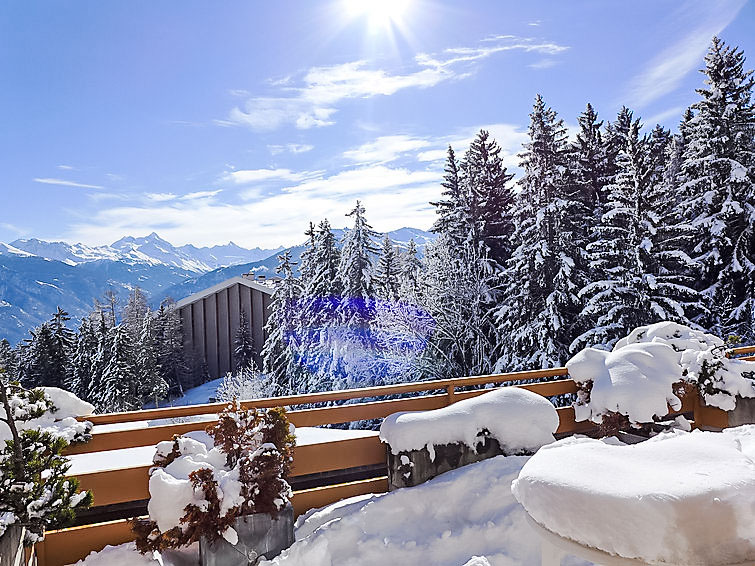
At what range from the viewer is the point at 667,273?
14023 millimetres

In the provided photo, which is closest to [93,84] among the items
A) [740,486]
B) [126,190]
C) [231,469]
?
[231,469]

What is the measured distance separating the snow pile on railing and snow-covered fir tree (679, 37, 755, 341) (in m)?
9.34

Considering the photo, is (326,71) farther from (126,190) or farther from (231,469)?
(126,190)

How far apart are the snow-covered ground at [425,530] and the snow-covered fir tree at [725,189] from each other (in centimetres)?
1282

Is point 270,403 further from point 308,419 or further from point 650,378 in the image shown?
point 650,378

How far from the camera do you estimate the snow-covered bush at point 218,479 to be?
288cm

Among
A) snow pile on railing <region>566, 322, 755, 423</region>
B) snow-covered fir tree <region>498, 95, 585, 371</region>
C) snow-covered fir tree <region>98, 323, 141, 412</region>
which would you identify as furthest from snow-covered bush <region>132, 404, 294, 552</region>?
snow-covered fir tree <region>98, 323, 141, 412</region>

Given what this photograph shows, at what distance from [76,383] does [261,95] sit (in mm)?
15342

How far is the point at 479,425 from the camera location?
379 centimetres

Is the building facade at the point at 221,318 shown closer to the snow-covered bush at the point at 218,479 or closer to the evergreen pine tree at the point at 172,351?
the evergreen pine tree at the point at 172,351

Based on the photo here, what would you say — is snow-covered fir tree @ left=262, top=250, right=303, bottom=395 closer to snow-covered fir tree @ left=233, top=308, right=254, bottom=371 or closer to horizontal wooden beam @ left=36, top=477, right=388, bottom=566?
snow-covered fir tree @ left=233, top=308, right=254, bottom=371

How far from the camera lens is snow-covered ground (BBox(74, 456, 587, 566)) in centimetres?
296

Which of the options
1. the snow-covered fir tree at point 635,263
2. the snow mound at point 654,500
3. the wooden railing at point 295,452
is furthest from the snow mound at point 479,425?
the snow-covered fir tree at point 635,263

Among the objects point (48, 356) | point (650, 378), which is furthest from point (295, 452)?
point (48, 356)
